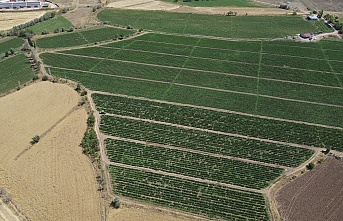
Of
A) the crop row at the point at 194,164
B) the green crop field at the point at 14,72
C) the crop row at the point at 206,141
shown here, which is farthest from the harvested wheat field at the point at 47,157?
the crop row at the point at 206,141

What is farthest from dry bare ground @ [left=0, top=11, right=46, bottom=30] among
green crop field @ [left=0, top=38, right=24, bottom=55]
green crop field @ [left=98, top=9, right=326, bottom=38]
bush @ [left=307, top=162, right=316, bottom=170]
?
bush @ [left=307, top=162, right=316, bottom=170]

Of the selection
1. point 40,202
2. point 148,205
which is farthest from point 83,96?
point 148,205

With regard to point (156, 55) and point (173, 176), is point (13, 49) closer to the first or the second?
point (156, 55)

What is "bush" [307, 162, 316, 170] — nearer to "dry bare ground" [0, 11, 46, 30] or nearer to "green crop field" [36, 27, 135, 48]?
"green crop field" [36, 27, 135, 48]

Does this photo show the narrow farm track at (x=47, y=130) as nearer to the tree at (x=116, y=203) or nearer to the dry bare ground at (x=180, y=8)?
the tree at (x=116, y=203)

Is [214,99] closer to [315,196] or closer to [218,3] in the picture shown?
[315,196]

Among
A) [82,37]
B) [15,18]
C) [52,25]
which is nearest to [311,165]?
[82,37]
